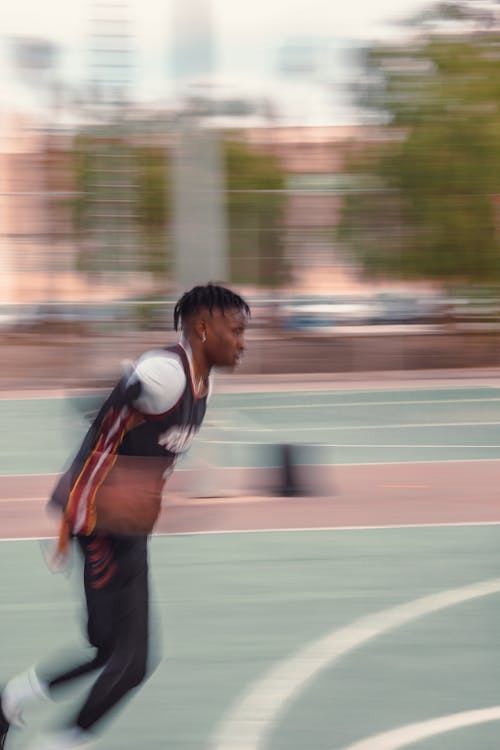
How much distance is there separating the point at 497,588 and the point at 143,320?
1303 centimetres

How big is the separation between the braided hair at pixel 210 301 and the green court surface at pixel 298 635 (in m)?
1.60

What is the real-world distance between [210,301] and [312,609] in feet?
9.63

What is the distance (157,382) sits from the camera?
3580mm

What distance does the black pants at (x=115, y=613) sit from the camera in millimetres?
3709

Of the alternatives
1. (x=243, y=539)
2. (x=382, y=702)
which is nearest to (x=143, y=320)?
(x=243, y=539)

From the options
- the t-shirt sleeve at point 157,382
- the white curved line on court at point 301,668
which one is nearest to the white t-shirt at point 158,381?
the t-shirt sleeve at point 157,382

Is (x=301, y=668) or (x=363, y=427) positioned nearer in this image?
(x=301, y=668)

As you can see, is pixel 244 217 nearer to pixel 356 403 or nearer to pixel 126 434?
pixel 356 403

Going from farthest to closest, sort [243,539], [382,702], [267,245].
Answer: [267,245]
[243,539]
[382,702]

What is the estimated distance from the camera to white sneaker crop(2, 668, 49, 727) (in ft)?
12.7

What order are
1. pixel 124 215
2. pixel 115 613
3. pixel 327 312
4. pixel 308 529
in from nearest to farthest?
pixel 115 613 → pixel 308 529 → pixel 124 215 → pixel 327 312

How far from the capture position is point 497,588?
21.9ft

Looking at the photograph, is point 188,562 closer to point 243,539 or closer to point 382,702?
point 243,539

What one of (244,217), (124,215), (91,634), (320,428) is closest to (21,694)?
(91,634)
